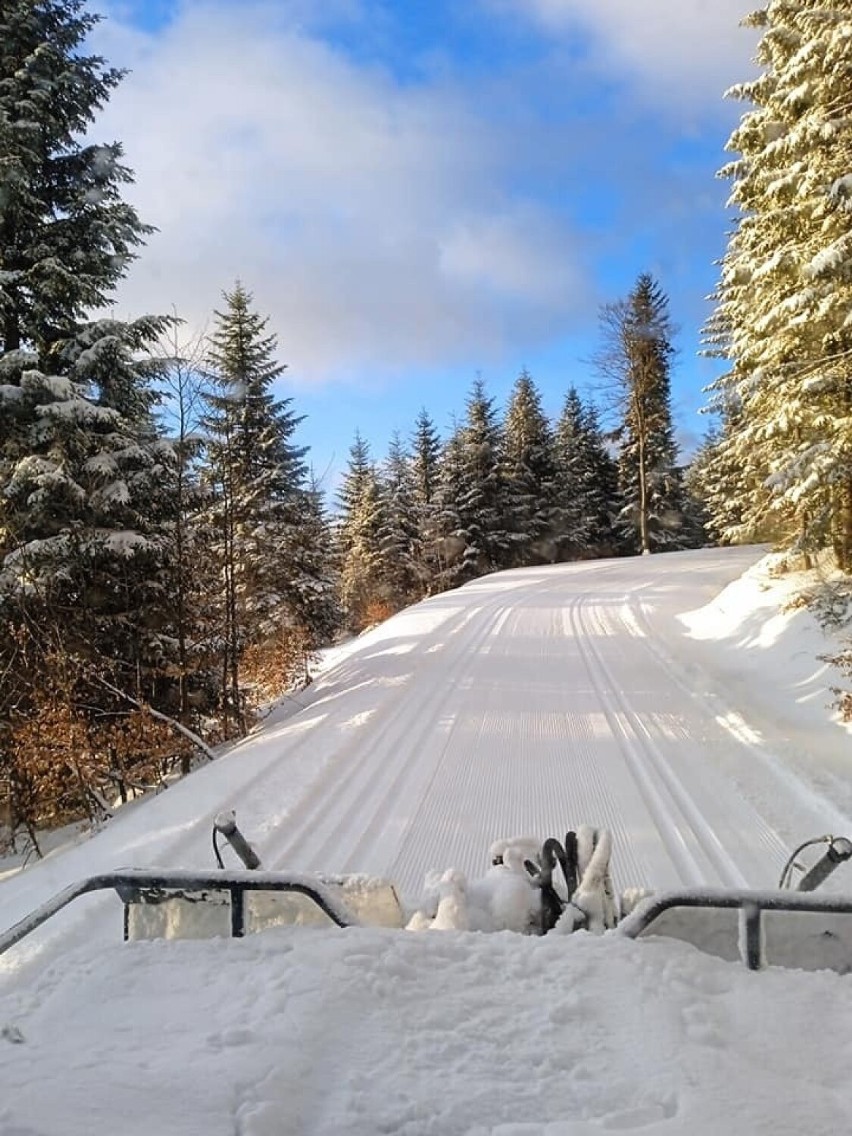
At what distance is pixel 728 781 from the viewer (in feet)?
19.7

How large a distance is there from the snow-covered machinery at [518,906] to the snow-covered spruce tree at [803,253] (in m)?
9.23

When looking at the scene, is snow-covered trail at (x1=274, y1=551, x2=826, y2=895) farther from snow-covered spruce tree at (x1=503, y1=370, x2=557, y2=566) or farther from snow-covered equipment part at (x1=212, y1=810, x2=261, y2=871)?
snow-covered spruce tree at (x1=503, y1=370, x2=557, y2=566)

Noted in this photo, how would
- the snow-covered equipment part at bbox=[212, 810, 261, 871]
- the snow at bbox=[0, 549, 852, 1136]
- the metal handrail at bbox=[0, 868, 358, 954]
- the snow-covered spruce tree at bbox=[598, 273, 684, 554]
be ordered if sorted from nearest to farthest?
the snow at bbox=[0, 549, 852, 1136]
the metal handrail at bbox=[0, 868, 358, 954]
the snow-covered equipment part at bbox=[212, 810, 261, 871]
the snow-covered spruce tree at bbox=[598, 273, 684, 554]

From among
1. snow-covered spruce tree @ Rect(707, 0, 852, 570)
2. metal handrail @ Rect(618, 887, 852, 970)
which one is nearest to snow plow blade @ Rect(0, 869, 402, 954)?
metal handrail @ Rect(618, 887, 852, 970)

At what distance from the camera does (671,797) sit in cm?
572

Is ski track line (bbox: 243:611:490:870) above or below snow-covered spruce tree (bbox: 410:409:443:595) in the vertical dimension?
below

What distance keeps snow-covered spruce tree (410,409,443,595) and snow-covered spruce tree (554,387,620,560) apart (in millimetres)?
7192

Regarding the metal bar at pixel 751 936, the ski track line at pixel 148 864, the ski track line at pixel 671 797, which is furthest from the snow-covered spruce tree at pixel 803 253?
the metal bar at pixel 751 936

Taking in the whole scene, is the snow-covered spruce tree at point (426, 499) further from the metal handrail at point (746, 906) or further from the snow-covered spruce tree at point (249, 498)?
the metal handrail at point (746, 906)

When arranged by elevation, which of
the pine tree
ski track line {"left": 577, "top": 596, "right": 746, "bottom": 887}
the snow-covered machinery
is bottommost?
ski track line {"left": 577, "top": 596, "right": 746, "bottom": 887}

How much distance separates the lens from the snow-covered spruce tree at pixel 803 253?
930 cm

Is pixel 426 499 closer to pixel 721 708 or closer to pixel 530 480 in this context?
pixel 530 480

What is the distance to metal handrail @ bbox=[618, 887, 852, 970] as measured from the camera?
206cm

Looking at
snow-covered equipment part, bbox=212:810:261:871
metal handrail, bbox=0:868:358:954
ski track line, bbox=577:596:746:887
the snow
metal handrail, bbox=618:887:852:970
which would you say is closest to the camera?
the snow
